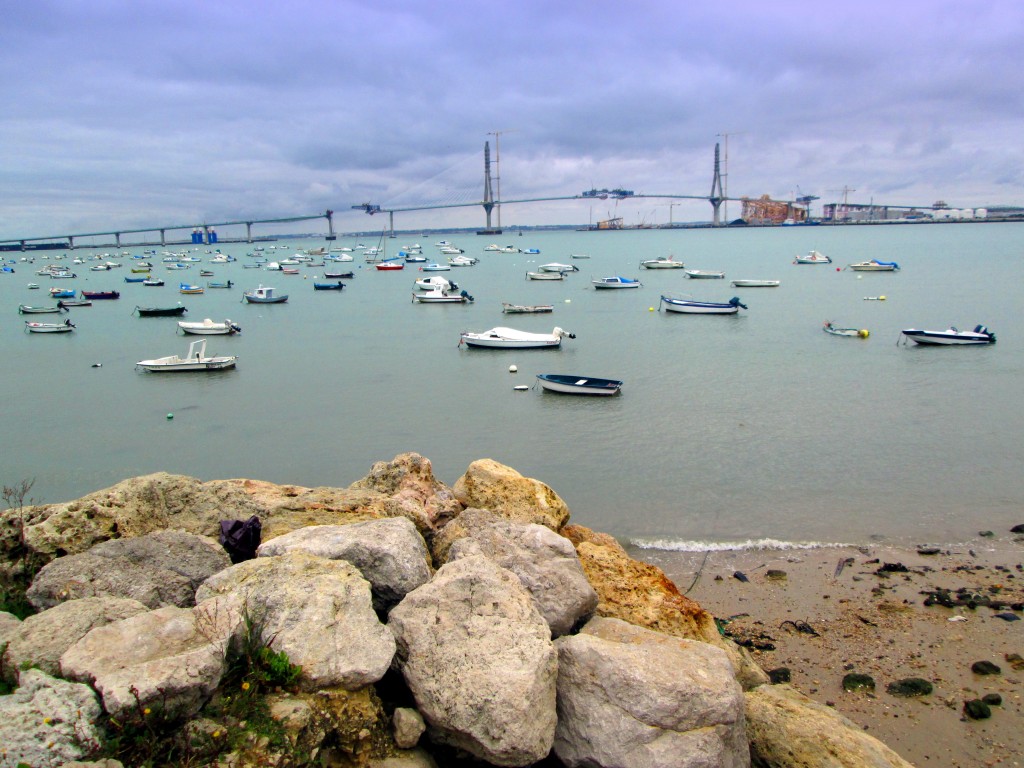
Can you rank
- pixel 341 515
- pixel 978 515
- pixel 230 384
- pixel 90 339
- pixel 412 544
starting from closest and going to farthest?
pixel 412 544
pixel 341 515
pixel 978 515
pixel 230 384
pixel 90 339

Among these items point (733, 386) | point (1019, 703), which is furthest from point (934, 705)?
point (733, 386)

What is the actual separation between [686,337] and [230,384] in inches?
939

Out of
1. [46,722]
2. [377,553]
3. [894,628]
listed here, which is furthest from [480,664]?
[894,628]

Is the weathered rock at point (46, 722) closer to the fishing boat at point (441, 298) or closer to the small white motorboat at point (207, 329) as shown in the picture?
the small white motorboat at point (207, 329)

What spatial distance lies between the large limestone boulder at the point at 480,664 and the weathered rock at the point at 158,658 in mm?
1333

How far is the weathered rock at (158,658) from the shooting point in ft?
14.2

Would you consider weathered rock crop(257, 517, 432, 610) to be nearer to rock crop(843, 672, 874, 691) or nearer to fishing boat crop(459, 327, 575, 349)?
rock crop(843, 672, 874, 691)

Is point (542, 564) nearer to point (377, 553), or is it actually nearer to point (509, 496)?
point (377, 553)

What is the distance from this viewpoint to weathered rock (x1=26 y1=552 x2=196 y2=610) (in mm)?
5992

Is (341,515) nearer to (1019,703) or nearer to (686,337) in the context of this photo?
(1019,703)

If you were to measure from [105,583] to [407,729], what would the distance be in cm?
298

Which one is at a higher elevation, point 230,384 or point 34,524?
point 34,524

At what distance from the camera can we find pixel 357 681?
495 centimetres

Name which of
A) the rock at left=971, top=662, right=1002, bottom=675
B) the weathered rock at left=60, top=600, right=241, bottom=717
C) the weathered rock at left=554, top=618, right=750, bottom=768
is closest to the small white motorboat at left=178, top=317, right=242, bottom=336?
the weathered rock at left=60, top=600, right=241, bottom=717
